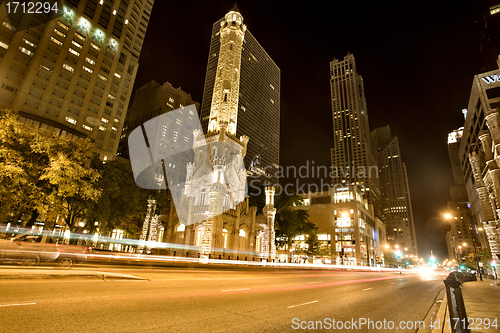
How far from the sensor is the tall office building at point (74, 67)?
60344mm

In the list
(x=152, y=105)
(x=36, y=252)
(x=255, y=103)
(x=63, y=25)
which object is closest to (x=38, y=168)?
(x=36, y=252)

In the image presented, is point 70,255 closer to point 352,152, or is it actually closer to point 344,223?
point 344,223

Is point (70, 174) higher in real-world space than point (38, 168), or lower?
lower

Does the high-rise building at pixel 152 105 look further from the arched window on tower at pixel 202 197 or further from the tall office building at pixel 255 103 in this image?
the arched window on tower at pixel 202 197

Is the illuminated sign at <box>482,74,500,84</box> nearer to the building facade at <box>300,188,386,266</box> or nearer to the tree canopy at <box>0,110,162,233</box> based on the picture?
the building facade at <box>300,188,386,266</box>

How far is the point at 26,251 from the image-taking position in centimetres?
1520

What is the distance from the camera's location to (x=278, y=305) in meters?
9.23

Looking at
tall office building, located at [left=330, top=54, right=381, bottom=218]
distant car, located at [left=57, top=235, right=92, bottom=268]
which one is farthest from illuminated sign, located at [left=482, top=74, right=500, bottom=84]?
tall office building, located at [left=330, top=54, right=381, bottom=218]

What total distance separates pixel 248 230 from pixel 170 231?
13789 mm

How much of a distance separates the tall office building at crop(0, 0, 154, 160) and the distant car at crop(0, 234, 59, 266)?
57.9m

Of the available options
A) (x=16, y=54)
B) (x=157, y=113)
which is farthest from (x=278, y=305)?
(x=157, y=113)

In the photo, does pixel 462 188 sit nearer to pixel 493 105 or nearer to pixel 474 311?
pixel 493 105

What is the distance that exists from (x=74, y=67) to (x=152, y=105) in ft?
151

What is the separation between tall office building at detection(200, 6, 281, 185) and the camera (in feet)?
414
